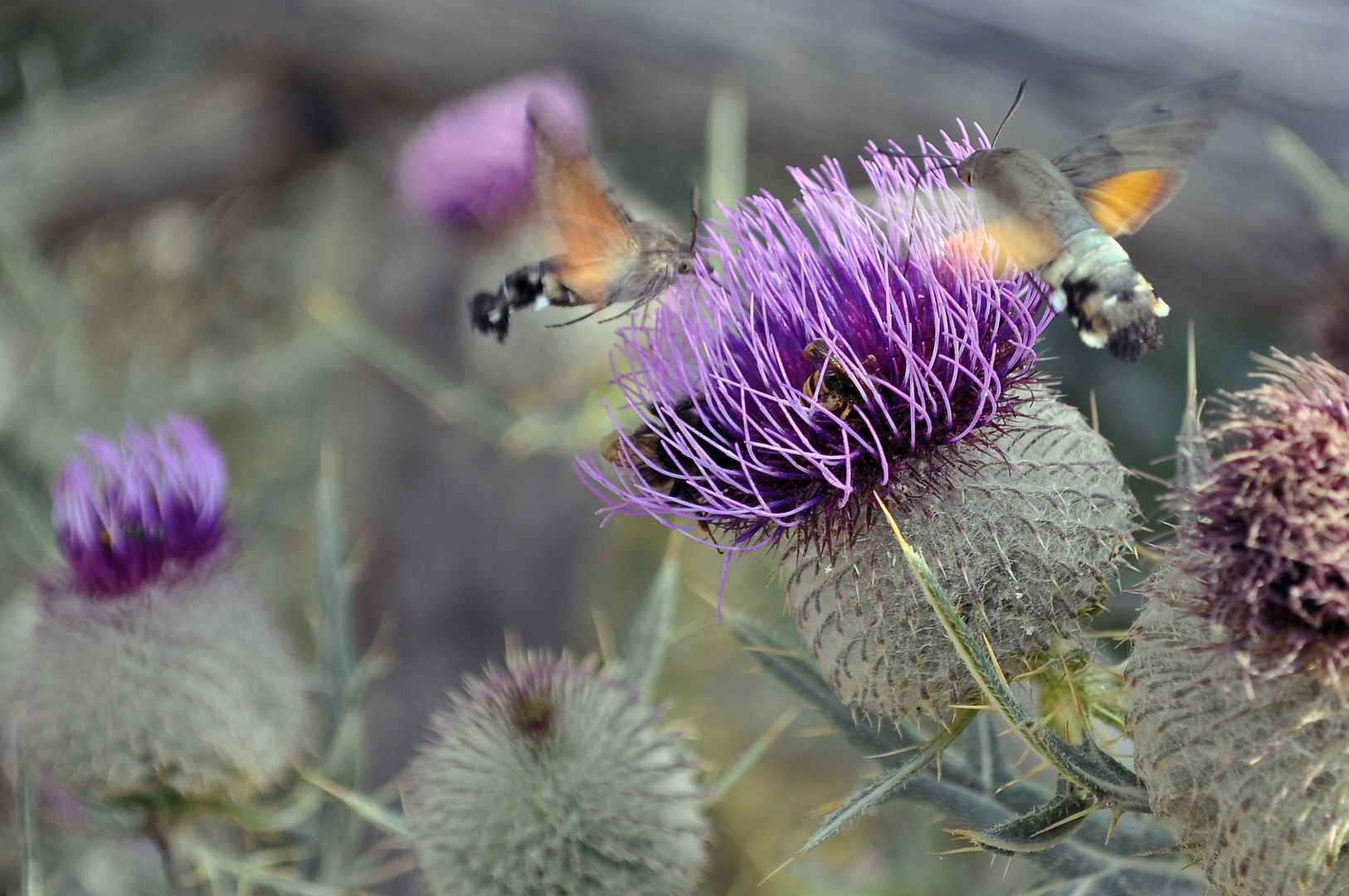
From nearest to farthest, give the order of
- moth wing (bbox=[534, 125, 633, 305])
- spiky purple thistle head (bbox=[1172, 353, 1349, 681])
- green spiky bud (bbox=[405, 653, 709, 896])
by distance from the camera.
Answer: spiky purple thistle head (bbox=[1172, 353, 1349, 681]) < moth wing (bbox=[534, 125, 633, 305]) < green spiky bud (bbox=[405, 653, 709, 896])

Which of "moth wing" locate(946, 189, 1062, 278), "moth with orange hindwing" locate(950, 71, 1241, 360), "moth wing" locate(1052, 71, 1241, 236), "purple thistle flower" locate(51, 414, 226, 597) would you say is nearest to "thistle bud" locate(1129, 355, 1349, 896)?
"moth with orange hindwing" locate(950, 71, 1241, 360)

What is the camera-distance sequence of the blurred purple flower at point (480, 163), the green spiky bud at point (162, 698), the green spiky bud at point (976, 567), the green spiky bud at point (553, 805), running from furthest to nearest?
the blurred purple flower at point (480, 163)
the green spiky bud at point (162, 698)
the green spiky bud at point (553, 805)
the green spiky bud at point (976, 567)

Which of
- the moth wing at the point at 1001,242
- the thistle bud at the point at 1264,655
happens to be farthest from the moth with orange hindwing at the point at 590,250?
the thistle bud at the point at 1264,655

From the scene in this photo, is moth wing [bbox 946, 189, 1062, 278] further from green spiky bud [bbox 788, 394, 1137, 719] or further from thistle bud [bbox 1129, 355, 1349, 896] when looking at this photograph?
thistle bud [bbox 1129, 355, 1349, 896]

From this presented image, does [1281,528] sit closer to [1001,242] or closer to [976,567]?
[976,567]

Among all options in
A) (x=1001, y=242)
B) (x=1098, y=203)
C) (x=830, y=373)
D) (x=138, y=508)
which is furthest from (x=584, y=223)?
(x=138, y=508)

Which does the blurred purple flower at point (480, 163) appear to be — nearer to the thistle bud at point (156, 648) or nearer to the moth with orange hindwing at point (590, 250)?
the thistle bud at point (156, 648)
